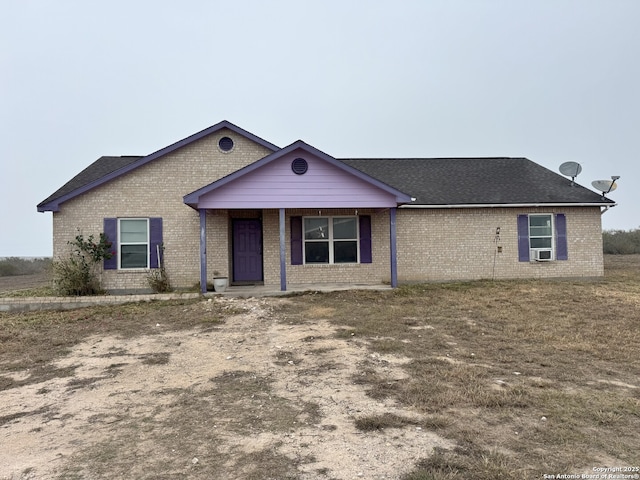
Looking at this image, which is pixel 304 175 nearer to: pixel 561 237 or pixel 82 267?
pixel 82 267

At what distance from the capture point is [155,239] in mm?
12594

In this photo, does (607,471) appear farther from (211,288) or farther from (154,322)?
(211,288)

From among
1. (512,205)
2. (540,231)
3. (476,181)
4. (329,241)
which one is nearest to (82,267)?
(329,241)

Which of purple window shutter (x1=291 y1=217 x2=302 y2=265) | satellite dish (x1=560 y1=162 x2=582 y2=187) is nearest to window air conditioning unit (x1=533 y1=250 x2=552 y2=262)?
satellite dish (x1=560 y1=162 x2=582 y2=187)

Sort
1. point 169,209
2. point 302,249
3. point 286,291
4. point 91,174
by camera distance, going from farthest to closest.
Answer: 1. point 91,174
2. point 302,249
3. point 169,209
4. point 286,291

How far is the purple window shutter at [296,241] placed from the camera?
512 inches

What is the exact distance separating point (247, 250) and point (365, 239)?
397 centimetres

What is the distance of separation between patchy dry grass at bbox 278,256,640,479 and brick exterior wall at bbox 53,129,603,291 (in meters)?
2.95

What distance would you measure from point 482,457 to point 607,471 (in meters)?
0.84

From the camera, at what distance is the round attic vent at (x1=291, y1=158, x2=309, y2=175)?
1154 centimetres

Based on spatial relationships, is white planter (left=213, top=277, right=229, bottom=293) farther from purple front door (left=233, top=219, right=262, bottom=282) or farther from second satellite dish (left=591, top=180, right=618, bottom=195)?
second satellite dish (left=591, top=180, right=618, bottom=195)

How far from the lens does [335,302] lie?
10180mm

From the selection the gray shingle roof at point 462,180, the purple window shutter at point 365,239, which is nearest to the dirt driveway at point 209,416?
the purple window shutter at point 365,239

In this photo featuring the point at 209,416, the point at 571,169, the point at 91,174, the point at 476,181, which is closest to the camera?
the point at 209,416
